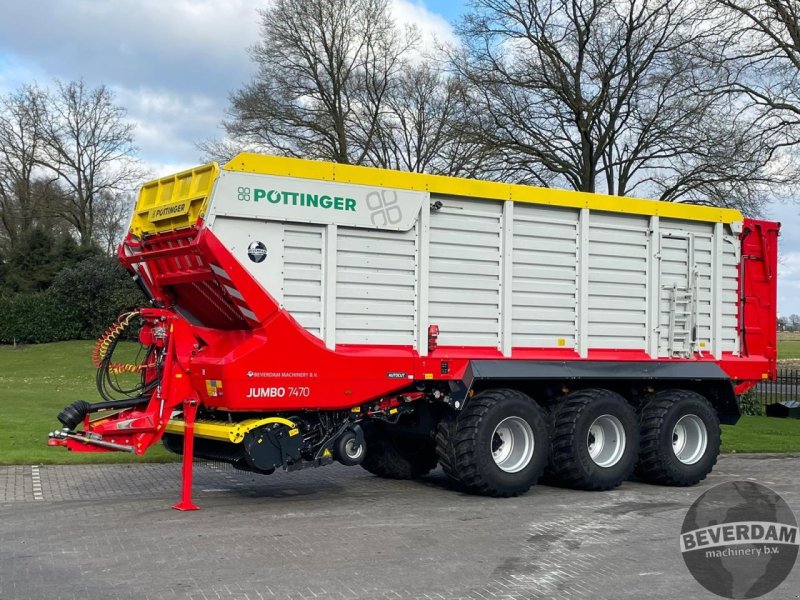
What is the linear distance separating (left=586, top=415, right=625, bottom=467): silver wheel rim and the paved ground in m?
0.44

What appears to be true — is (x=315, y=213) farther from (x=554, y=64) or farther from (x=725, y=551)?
(x=554, y=64)

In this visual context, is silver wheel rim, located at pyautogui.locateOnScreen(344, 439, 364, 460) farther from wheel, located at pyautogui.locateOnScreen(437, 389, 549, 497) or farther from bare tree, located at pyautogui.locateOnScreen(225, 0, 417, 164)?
bare tree, located at pyautogui.locateOnScreen(225, 0, 417, 164)

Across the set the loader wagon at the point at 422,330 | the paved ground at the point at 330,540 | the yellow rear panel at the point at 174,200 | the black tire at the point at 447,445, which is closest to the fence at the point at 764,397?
the loader wagon at the point at 422,330

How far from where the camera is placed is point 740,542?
314 inches

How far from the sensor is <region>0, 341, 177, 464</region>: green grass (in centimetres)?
1268

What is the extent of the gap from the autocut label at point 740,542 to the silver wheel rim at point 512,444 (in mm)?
1845

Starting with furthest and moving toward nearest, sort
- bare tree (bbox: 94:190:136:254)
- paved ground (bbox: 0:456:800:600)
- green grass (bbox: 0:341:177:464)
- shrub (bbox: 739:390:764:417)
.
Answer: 1. bare tree (bbox: 94:190:136:254)
2. shrub (bbox: 739:390:764:417)
3. green grass (bbox: 0:341:177:464)
4. paved ground (bbox: 0:456:800:600)

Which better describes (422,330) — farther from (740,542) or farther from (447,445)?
(740,542)

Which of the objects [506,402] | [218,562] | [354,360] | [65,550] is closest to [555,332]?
[506,402]

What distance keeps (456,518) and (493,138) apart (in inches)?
705

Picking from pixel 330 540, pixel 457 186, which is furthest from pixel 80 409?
pixel 457 186

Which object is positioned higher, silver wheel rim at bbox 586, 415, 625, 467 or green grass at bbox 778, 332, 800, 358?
green grass at bbox 778, 332, 800, 358

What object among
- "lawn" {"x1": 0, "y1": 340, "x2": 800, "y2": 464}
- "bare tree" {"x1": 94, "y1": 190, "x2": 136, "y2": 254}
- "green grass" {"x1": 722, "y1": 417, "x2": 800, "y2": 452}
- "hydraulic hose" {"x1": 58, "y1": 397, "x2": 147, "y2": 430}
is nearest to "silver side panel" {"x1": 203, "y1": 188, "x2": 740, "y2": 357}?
"hydraulic hose" {"x1": 58, "y1": 397, "x2": 147, "y2": 430}

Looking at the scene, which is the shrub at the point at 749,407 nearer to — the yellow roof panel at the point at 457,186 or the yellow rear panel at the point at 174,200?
the yellow roof panel at the point at 457,186
